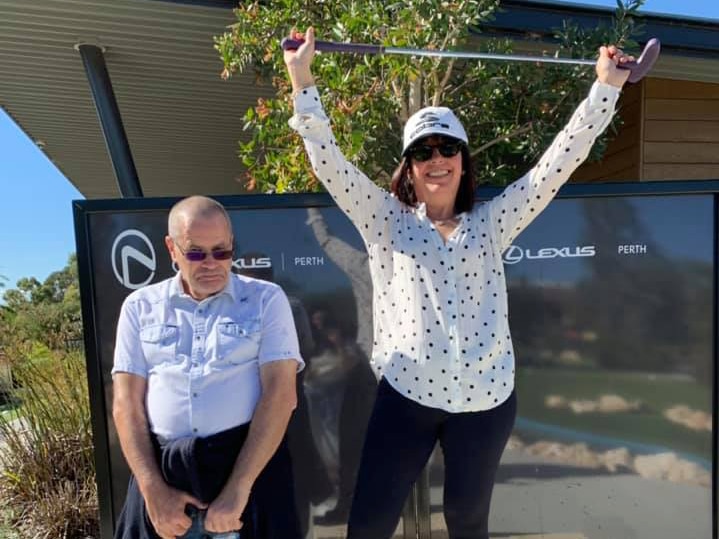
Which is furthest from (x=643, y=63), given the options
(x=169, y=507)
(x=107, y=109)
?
(x=107, y=109)

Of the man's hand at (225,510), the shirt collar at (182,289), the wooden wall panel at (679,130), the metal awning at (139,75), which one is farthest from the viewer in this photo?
the wooden wall panel at (679,130)

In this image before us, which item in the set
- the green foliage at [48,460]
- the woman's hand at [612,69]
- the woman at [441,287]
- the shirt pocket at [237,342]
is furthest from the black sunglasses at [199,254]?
the green foliage at [48,460]

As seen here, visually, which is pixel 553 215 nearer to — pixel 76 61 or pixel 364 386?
pixel 364 386

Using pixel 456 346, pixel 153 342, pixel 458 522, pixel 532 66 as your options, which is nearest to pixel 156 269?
pixel 153 342

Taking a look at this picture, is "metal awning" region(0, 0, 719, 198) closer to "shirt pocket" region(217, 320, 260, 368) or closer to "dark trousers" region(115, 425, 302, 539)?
"shirt pocket" region(217, 320, 260, 368)

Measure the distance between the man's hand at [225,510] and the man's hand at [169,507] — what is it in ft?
0.19

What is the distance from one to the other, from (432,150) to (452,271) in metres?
0.39

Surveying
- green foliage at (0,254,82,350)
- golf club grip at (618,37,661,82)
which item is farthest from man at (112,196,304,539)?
green foliage at (0,254,82,350)

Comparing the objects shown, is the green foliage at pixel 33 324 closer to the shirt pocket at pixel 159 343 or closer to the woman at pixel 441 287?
the shirt pocket at pixel 159 343

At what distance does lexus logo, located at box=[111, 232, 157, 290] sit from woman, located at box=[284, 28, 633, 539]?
116 cm

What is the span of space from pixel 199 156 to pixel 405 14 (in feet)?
23.2

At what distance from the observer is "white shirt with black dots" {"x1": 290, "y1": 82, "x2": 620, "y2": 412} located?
173cm

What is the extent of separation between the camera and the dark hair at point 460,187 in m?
1.85

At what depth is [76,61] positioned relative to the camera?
5.08 metres
